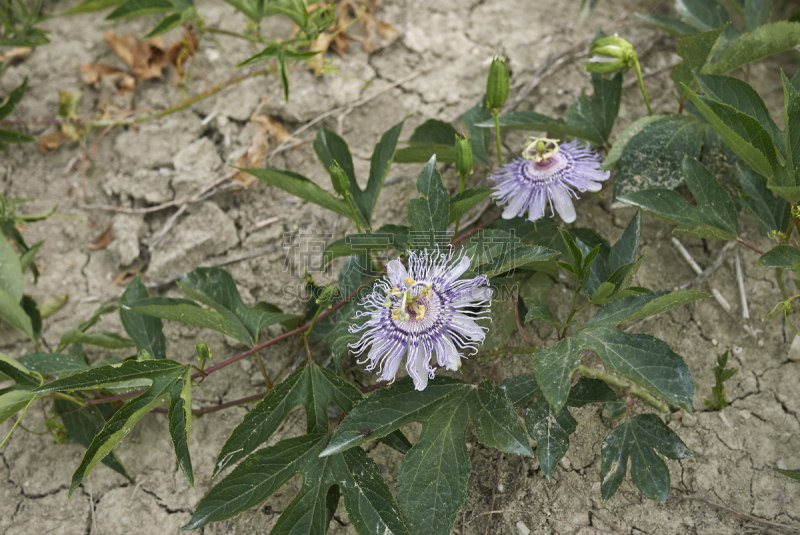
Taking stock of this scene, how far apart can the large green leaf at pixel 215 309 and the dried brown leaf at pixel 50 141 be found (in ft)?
3.19

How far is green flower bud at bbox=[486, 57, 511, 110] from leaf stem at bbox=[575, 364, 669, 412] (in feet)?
2.39

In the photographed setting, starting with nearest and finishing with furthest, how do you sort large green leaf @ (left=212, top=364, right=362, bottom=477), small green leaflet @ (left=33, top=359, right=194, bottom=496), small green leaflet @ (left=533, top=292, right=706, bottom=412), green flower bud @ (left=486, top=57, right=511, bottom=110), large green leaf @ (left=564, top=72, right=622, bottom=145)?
small green leaflet @ (left=533, top=292, right=706, bottom=412) → small green leaflet @ (left=33, top=359, right=194, bottom=496) → large green leaf @ (left=212, top=364, right=362, bottom=477) → green flower bud @ (left=486, top=57, right=511, bottom=110) → large green leaf @ (left=564, top=72, right=622, bottom=145)

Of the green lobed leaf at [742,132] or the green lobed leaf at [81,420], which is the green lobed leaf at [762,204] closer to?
the green lobed leaf at [742,132]

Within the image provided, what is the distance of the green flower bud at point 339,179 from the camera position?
1.44m

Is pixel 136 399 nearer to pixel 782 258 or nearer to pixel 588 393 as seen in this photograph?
pixel 588 393

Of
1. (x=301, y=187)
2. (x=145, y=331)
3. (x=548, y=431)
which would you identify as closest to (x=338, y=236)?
(x=301, y=187)

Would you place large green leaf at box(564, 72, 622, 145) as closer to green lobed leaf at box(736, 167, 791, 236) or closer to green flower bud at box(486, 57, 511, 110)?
green flower bud at box(486, 57, 511, 110)

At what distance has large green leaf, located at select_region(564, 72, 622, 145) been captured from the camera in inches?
65.3

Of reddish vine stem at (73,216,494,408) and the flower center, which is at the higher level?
the flower center

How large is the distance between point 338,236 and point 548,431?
0.90 metres

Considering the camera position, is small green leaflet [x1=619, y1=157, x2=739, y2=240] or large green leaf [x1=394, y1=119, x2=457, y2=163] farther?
large green leaf [x1=394, y1=119, x2=457, y2=163]

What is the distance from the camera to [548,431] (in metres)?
1.25

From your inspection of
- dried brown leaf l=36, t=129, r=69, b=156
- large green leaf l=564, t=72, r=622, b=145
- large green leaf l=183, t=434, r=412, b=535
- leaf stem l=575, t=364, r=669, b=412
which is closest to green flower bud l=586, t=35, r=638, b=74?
large green leaf l=564, t=72, r=622, b=145

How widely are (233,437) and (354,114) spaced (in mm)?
1218
